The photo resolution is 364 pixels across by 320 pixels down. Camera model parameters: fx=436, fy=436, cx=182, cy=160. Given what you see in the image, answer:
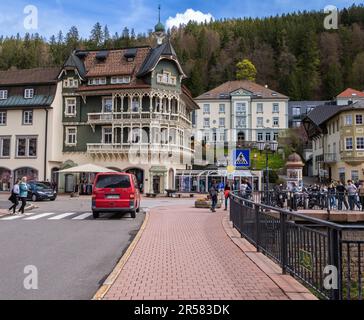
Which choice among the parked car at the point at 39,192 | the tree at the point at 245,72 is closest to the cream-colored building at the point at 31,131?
the parked car at the point at 39,192

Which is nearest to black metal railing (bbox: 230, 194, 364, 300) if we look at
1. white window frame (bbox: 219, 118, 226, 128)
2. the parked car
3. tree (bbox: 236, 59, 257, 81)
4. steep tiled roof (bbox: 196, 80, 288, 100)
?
the parked car

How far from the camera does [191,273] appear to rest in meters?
7.70

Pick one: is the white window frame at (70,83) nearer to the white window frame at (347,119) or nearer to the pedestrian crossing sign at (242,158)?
the white window frame at (347,119)

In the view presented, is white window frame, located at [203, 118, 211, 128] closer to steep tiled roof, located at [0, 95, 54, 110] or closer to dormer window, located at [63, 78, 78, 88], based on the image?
dormer window, located at [63, 78, 78, 88]

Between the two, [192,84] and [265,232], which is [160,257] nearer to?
[265,232]

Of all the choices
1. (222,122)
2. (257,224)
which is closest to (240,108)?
(222,122)

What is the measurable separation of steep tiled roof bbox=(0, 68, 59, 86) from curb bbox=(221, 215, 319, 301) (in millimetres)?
41306

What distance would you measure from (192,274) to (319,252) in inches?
99.5

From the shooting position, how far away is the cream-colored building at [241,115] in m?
88.9

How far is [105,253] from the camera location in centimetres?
1032

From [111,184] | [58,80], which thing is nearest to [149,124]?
[58,80]

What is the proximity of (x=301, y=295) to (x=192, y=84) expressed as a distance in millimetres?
96287

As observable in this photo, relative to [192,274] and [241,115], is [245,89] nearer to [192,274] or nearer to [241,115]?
[241,115]

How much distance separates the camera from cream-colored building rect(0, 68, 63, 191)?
47.0 meters
